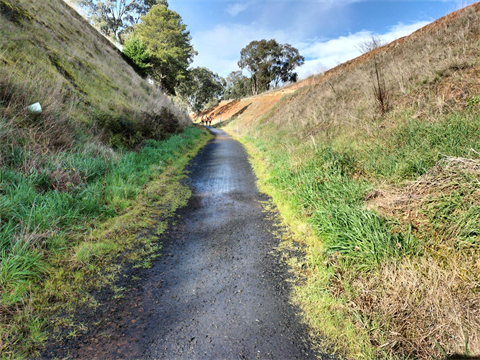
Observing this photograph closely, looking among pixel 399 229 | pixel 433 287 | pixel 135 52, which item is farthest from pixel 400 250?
pixel 135 52

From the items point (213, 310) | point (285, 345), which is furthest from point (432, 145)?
point (213, 310)

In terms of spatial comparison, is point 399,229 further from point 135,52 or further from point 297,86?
point 135,52

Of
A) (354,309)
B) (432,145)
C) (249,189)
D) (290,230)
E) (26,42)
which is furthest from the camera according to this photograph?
(26,42)

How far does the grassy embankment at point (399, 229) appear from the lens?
189cm

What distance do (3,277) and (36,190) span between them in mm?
1864

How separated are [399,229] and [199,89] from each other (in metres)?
62.5

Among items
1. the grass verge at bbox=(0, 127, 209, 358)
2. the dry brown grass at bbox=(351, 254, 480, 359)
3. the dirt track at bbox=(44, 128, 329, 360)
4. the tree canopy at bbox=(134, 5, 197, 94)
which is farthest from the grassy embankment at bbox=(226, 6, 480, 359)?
the tree canopy at bbox=(134, 5, 197, 94)

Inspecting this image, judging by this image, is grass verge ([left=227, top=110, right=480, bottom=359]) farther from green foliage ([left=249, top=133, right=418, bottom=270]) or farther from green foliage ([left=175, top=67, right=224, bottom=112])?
green foliage ([left=175, top=67, right=224, bottom=112])

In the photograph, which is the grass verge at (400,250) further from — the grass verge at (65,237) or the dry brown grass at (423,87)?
the grass verge at (65,237)

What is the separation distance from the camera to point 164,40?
31.8 m

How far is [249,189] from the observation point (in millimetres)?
6246

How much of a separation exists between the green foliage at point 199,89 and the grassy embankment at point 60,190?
49.3 m

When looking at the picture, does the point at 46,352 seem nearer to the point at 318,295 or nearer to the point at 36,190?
the point at 318,295

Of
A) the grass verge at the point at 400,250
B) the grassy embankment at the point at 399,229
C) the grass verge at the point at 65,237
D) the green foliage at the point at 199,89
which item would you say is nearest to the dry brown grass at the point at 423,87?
the grassy embankment at the point at 399,229
